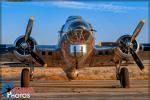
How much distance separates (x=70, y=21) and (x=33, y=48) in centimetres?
264

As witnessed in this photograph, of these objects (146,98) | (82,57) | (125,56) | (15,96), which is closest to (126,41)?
(125,56)

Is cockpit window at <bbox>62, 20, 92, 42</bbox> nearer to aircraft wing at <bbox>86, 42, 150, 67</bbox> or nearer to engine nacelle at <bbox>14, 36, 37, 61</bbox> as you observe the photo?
aircraft wing at <bbox>86, 42, 150, 67</bbox>

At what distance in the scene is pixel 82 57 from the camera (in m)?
21.6

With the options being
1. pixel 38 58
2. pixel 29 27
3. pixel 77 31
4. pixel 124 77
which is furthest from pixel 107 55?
pixel 29 27

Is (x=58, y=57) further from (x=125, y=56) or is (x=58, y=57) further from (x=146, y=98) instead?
(x=146, y=98)

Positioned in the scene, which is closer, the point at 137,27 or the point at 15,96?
the point at 15,96

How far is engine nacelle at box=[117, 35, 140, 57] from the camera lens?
74.4 feet

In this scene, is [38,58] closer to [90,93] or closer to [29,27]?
[29,27]

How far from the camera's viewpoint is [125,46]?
897 inches

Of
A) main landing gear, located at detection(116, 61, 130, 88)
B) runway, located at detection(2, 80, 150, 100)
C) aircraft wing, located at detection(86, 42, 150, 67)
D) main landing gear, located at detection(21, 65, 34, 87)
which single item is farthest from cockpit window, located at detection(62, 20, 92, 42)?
main landing gear, located at detection(116, 61, 130, 88)

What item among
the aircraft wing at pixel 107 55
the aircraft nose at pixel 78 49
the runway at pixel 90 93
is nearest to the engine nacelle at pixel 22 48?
the runway at pixel 90 93

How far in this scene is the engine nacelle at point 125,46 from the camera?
2267 centimetres

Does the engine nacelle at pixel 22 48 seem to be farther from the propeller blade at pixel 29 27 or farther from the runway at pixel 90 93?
the runway at pixel 90 93

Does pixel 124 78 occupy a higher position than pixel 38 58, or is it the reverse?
pixel 38 58
